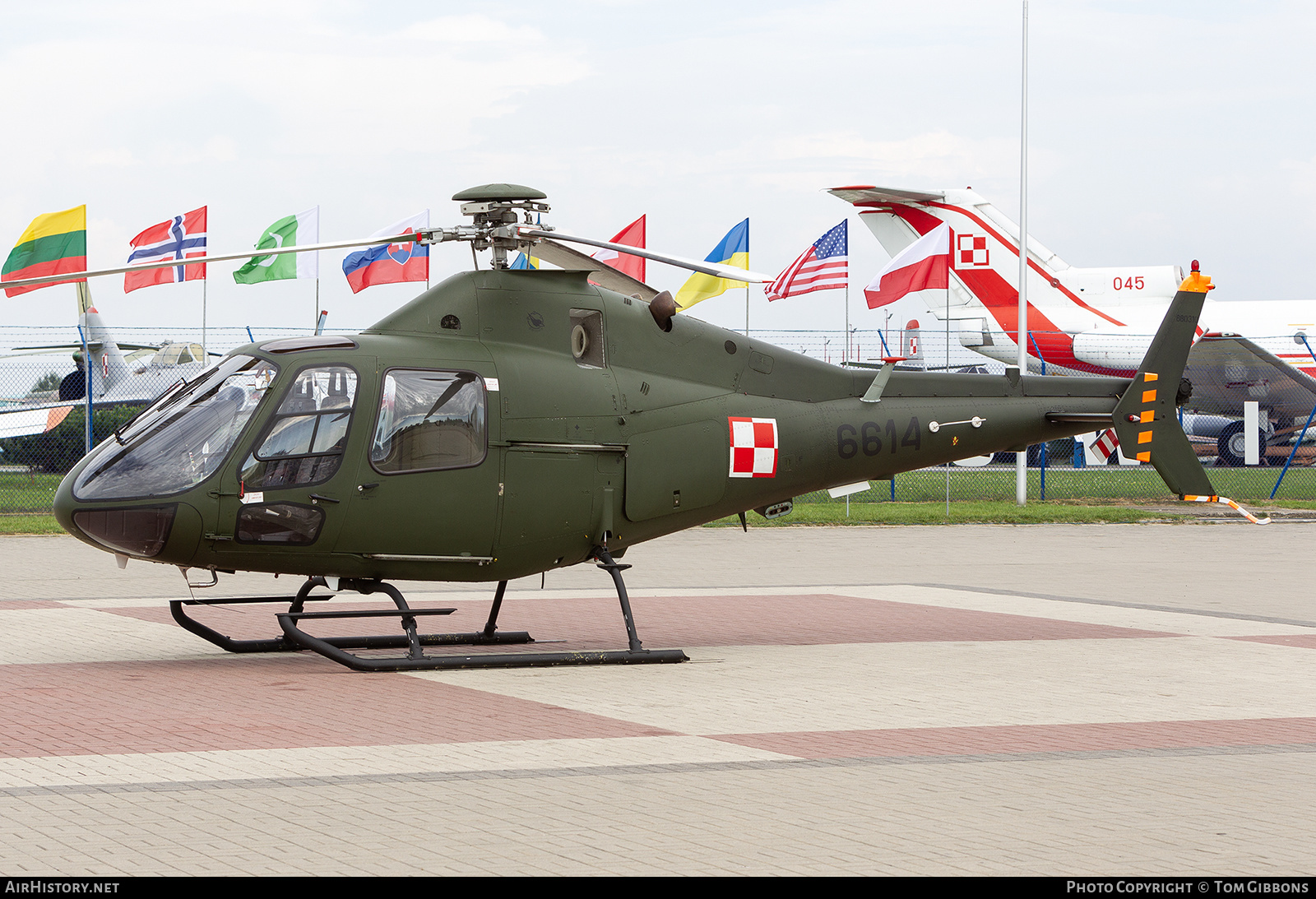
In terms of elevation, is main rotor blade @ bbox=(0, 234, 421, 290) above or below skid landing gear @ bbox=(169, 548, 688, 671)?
above

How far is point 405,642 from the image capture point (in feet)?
36.5

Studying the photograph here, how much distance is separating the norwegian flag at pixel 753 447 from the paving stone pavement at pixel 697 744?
4.64 ft

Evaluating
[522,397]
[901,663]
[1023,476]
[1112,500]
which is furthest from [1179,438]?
[1112,500]

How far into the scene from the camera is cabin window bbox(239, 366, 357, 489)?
962cm

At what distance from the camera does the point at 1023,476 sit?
26.3 metres

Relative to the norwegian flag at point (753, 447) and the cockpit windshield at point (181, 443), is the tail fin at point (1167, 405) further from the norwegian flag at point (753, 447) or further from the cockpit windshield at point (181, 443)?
the cockpit windshield at point (181, 443)

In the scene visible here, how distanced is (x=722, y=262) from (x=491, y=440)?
1919 centimetres

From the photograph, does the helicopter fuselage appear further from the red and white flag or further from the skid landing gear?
the red and white flag

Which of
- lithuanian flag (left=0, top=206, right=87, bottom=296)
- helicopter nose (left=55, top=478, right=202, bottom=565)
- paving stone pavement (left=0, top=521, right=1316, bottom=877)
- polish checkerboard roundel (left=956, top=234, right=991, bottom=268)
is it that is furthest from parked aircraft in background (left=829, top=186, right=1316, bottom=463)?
helicopter nose (left=55, top=478, right=202, bottom=565)

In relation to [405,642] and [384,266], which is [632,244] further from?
[405,642]

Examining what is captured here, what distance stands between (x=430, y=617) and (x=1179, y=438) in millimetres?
6818

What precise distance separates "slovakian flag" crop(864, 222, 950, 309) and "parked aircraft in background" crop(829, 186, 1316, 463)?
3.99 m

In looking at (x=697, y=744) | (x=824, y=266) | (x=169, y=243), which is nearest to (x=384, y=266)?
(x=169, y=243)

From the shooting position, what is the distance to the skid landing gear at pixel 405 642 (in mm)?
9766
